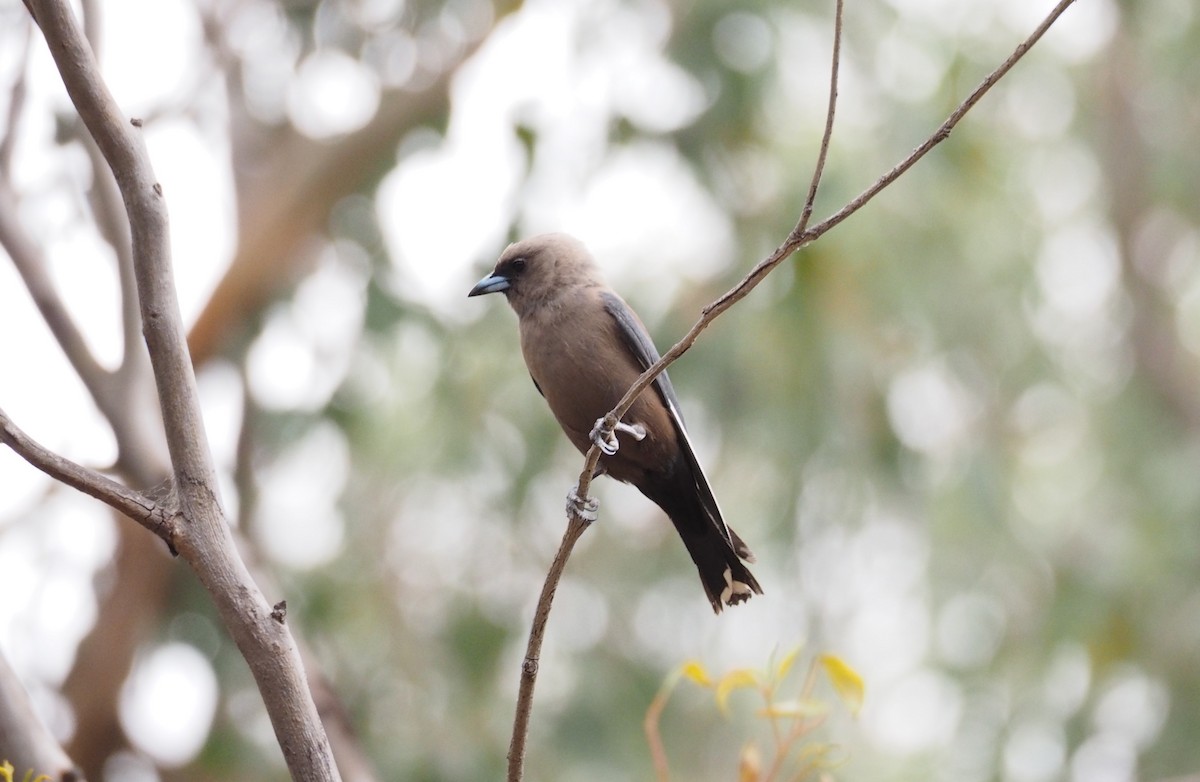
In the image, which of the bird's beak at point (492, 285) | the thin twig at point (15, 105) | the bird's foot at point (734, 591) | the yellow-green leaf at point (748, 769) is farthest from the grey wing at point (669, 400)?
the thin twig at point (15, 105)

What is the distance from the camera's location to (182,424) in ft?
7.57

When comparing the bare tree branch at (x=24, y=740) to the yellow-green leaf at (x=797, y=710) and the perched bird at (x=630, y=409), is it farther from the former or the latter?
the perched bird at (x=630, y=409)

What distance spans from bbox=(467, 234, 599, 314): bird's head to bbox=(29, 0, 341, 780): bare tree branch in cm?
214

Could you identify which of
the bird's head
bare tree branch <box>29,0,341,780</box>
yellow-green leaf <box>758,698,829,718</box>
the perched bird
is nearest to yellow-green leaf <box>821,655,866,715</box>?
yellow-green leaf <box>758,698,829,718</box>

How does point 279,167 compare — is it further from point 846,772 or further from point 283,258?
point 846,772

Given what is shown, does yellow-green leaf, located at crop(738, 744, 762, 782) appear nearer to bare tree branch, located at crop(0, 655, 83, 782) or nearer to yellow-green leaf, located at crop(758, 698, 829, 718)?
yellow-green leaf, located at crop(758, 698, 829, 718)

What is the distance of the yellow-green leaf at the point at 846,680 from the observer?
9.16ft

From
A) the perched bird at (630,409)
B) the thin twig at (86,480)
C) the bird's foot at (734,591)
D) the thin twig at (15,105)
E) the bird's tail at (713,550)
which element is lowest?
the thin twig at (86,480)

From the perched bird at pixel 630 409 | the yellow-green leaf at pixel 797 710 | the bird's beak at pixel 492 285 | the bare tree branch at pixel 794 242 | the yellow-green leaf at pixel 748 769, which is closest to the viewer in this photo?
the bare tree branch at pixel 794 242

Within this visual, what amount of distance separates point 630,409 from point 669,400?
33 centimetres

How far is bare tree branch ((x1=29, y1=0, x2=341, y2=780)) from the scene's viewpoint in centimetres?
221

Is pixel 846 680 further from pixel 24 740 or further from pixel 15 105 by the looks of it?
pixel 15 105

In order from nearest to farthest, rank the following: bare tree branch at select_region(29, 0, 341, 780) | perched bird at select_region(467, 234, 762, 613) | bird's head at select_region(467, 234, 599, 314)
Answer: bare tree branch at select_region(29, 0, 341, 780)
perched bird at select_region(467, 234, 762, 613)
bird's head at select_region(467, 234, 599, 314)

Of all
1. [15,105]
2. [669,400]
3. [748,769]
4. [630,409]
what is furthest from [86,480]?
[15,105]
